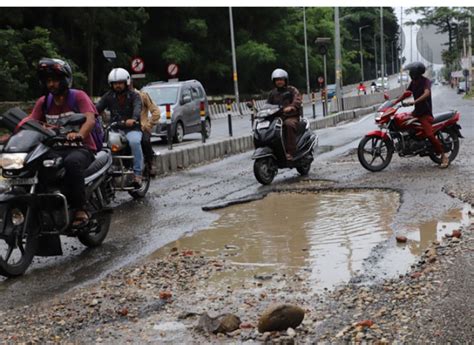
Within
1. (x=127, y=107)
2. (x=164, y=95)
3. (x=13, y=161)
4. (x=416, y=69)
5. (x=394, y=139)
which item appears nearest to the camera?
(x=13, y=161)

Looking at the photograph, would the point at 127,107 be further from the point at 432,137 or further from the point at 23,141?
the point at 432,137

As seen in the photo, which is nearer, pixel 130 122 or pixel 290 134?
pixel 130 122

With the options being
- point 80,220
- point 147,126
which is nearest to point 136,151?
point 147,126

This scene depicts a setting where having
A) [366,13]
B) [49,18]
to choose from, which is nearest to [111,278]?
[49,18]

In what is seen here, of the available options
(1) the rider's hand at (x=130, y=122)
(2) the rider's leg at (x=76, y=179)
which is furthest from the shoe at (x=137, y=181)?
(2) the rider's leg at (x=76, y=179)

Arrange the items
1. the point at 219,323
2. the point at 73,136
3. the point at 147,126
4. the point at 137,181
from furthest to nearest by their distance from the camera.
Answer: the point at 147,126
the point at 137,181
the point at 73,136
the point at 219,323

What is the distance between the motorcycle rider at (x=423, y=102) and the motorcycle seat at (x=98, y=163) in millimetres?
5555

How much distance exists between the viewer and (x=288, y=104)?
10172 millimetres

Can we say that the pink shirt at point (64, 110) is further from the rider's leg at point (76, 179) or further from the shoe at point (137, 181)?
the shoe at point (137, 181)

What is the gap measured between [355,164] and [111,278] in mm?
7155

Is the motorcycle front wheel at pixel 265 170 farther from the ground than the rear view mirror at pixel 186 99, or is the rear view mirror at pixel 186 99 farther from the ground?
the rear view mirror at pixel 186 99

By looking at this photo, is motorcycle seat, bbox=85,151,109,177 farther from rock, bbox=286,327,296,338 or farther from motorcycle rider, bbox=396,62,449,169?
motorcycle rider, bbox=396,62,449,169

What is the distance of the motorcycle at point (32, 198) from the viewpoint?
5379 millimetres

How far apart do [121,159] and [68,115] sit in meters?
2.64
